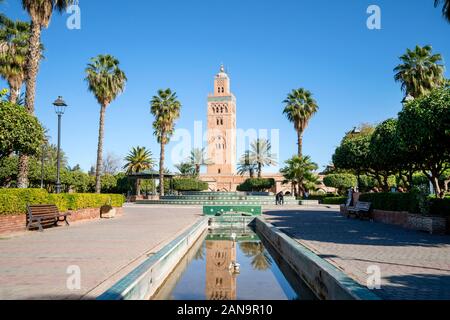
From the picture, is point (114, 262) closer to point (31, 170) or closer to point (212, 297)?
point (212, 297)

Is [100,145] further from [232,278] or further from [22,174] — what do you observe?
[232,278]

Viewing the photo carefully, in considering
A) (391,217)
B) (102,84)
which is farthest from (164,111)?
(391,217)

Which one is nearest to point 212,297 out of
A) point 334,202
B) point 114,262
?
point 114,262

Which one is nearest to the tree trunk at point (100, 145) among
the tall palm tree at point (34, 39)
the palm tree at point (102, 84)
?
the palm tree at point (102, 84)

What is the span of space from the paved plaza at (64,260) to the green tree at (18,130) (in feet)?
16.2

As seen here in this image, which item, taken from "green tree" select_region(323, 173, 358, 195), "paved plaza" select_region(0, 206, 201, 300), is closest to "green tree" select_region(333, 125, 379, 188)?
"paved plaza" select_region(0, 206, 201, 300)

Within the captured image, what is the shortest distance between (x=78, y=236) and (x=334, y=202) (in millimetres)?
30169

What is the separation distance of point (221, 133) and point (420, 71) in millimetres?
63808

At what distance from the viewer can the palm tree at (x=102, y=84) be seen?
1129 inches

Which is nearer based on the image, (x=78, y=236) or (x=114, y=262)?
(x=114, y=262)

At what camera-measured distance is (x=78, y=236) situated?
447 inches

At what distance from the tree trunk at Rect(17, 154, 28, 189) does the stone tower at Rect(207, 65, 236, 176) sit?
232ft

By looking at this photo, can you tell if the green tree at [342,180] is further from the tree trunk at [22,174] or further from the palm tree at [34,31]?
the tree trunk at [22,174]

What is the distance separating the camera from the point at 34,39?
56.3 feet
